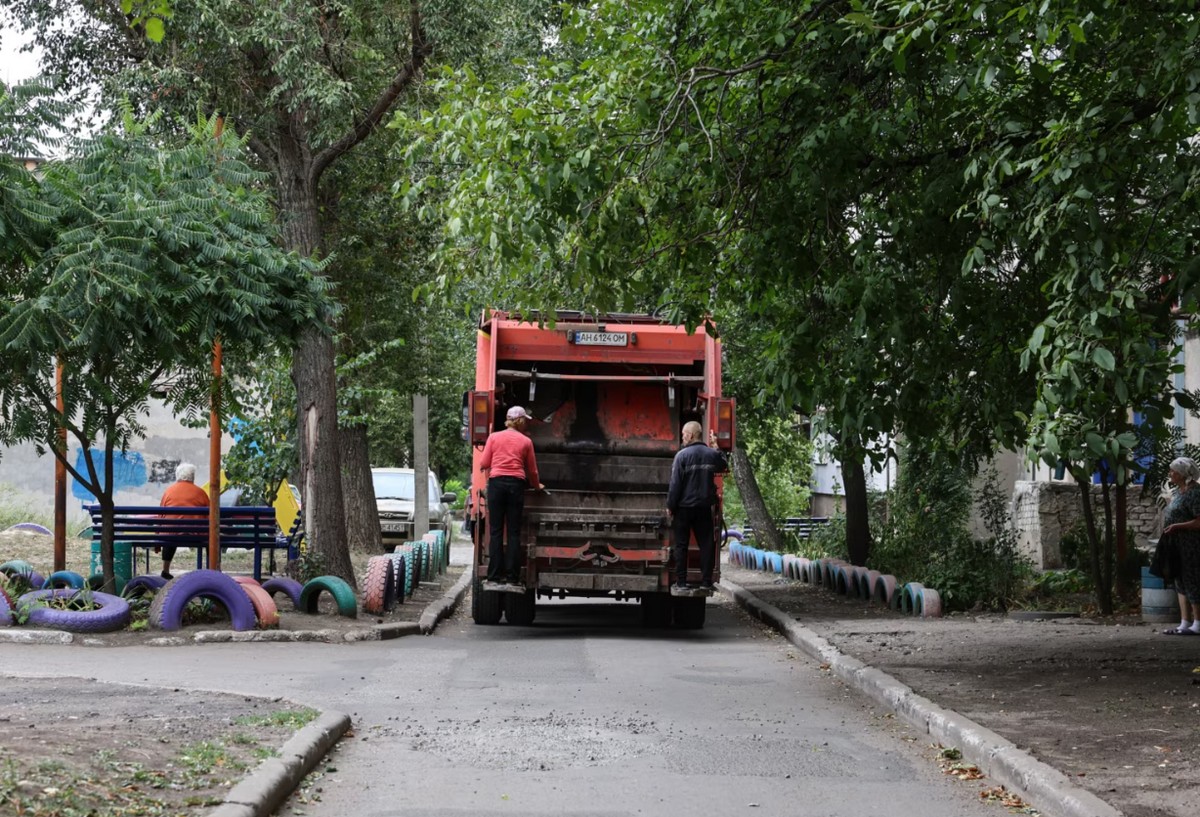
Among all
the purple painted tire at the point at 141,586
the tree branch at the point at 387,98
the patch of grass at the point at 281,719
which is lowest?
the patch of grass at the point at 281,719

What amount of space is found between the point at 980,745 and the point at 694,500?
287 inches

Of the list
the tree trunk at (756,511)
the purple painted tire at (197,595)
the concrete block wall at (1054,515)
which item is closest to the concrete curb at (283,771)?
the purple painted tire at (197,595)

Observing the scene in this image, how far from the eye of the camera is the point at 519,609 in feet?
54.2

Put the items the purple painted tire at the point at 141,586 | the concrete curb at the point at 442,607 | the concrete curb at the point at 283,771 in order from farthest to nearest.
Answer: the concrete curb at the point at 442,607 → the purple painted tire at the point at 141,586 → the concrete curb at the point at 283,771

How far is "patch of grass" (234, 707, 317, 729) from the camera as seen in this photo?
26.9 feet

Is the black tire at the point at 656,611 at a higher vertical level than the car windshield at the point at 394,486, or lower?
lower

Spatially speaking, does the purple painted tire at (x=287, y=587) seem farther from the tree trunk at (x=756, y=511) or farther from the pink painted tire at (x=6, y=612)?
the tree trunk at (x=756, y=511)

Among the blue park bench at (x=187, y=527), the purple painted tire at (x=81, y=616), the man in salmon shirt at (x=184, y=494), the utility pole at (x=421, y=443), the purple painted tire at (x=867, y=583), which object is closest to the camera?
the purple painted tire at (x=81, y=616)

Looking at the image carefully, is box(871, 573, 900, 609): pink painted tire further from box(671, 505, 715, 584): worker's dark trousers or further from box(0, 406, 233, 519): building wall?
box(0, 406, 233, 519): building wall

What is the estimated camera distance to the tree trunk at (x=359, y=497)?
2592 cm

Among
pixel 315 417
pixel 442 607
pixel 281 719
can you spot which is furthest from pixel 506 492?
pixel 281 719

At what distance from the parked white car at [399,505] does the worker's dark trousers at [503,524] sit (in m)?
15.2

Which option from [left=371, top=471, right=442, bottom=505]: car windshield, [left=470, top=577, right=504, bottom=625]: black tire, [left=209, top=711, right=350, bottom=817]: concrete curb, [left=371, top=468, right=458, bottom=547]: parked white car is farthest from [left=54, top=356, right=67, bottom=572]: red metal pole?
[left=371, top=471, right=442, bottom=505]: car windshield

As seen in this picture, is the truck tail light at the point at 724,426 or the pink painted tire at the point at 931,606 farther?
the pink painted tire at the point at 931,606
